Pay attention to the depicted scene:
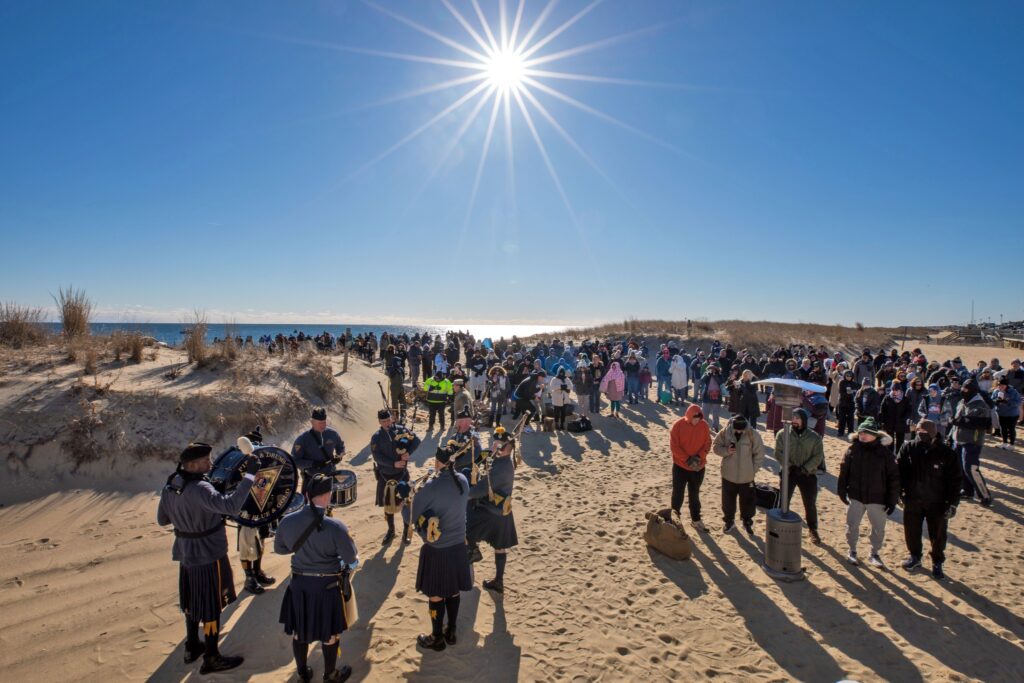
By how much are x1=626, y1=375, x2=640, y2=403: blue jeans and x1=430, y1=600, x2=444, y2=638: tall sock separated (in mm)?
13172

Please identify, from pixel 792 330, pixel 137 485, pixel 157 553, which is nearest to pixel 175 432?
pixel 137 485

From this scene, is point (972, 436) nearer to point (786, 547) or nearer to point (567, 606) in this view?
point (786, 547)

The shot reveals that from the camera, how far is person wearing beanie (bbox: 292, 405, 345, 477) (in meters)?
5.84

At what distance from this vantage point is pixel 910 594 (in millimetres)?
5258

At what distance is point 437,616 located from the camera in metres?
4.21

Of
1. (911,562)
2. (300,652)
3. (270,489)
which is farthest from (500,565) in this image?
(911,562)

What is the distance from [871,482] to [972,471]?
4.35 m

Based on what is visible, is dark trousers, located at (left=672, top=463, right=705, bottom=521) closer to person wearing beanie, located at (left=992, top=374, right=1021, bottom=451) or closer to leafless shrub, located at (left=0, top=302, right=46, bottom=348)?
person wearing beanie, located at (left=992, top=374, right=1021, bottom=451)

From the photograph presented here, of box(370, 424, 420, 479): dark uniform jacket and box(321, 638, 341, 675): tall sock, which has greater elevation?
box(370, 424, 420, 479): dark uniform jacket

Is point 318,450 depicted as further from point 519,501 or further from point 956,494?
point 956,494

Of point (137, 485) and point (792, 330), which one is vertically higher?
point (792, 330)

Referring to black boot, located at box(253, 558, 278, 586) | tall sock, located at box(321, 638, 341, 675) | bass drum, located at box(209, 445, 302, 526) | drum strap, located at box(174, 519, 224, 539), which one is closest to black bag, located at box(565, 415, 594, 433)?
black boot, located at box(253, 558, 278, 586)

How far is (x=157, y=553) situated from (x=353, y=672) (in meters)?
4.01

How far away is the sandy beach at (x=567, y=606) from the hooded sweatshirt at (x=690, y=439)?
123 cm
